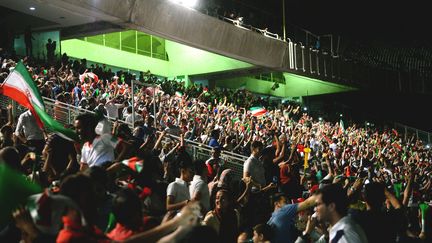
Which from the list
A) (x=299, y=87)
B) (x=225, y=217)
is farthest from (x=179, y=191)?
(x=299, y=87)

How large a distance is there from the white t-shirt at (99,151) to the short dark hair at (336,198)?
2240mm

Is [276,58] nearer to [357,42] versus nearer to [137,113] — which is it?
[357,42]

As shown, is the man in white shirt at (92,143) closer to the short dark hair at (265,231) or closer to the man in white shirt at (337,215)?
the short dark hair at (265,231)

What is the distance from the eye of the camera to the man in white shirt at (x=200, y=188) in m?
7.14

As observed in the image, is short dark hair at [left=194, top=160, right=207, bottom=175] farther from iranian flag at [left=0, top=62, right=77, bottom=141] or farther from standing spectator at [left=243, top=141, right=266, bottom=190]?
standing spectator at [left=243, top=141, right=266, bottom=190]

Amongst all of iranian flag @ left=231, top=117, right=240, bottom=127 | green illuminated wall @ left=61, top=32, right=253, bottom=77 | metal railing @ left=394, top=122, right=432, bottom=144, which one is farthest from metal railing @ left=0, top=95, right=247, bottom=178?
metal railing @ left=394, top=122, right=432, bottom=144

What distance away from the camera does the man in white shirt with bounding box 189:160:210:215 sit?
23.4 feet

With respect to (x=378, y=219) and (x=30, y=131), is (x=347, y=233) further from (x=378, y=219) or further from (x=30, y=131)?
(x=30, y=131)

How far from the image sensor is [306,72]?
32.4m

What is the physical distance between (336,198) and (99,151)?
2457 mm

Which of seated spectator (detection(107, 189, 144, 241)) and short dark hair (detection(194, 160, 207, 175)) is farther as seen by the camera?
short dark hair (detection(194, 160, 207, 175))

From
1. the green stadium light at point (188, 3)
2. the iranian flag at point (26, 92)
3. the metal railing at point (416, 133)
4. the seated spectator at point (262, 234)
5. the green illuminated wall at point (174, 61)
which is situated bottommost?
the metal railing at point (416, 133)

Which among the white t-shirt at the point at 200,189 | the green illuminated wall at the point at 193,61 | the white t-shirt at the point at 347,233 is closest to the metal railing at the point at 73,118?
the white t-shirt at the point at 200,189

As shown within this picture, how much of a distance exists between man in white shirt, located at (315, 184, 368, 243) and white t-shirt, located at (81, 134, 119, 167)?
2.23 metres
